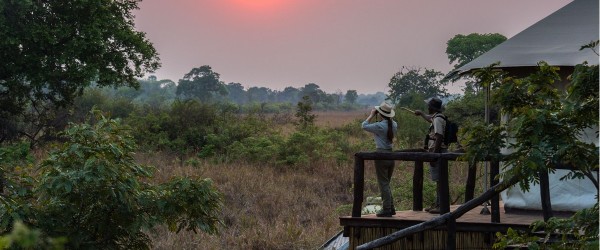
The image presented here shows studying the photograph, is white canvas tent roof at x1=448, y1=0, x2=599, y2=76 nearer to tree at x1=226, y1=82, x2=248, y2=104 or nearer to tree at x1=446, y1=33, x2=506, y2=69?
tree at x1=446, y1=33, x2=506, y2=69

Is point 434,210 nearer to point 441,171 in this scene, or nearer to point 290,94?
point 441,171

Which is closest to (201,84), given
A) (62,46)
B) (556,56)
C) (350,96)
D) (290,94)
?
(350,96)

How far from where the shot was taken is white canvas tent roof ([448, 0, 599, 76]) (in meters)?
8.72

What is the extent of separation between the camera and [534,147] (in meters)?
4.87

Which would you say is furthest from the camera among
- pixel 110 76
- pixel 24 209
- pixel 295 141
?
pixel 295 141

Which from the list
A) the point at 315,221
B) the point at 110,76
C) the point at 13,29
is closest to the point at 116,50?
the point at 110,76

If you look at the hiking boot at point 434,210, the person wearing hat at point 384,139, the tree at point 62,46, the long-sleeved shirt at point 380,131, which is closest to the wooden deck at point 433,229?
the person wearing hat at point 384,139

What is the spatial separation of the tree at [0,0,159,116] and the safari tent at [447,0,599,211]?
1291 centimetres

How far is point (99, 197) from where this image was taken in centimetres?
774

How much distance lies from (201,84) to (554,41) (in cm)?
8813

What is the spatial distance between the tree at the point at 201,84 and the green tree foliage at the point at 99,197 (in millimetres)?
85537

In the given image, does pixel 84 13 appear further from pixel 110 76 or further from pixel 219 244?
pixel 219 244

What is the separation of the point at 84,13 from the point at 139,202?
13536 millimetres

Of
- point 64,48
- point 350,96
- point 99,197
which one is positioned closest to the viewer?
point 99,197
